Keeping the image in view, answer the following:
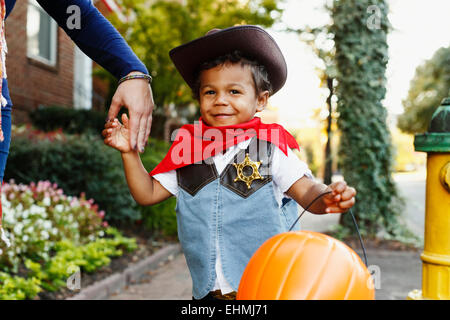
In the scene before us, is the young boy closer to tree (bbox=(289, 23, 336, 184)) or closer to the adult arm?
the adult arm

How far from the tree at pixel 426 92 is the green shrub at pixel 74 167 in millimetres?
22115

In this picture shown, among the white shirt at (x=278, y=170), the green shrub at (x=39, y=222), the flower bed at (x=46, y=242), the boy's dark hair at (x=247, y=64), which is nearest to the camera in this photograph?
the white shirt at (x=278, y=170)

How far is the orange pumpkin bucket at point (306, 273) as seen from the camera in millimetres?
1212

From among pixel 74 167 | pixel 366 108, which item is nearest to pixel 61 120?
pixel 74 167

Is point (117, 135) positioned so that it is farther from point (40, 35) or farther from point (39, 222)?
point (40, 35)

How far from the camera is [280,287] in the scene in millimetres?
1227

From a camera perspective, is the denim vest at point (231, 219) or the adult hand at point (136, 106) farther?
the denim vest at point (231, 219)

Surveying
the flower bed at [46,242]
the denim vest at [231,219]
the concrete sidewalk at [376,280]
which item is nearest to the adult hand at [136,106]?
the denim vest at [231,219]

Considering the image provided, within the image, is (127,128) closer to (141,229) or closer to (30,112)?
(141,229)

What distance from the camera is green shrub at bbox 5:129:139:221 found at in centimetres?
534

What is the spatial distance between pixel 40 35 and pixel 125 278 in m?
6.66

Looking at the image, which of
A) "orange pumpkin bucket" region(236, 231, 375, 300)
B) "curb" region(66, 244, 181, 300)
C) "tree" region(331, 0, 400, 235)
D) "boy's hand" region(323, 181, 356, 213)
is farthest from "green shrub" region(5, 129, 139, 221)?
"orange pumpkin bucket" region(236, 231, 375, 300)

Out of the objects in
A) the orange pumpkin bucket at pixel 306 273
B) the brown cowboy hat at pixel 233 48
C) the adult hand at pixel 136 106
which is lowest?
the orange pumpkin bucket at pixel 306 273

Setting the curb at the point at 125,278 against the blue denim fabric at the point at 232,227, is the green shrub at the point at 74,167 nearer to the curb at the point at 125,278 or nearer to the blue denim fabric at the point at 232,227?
the curb at the point at 125,278
